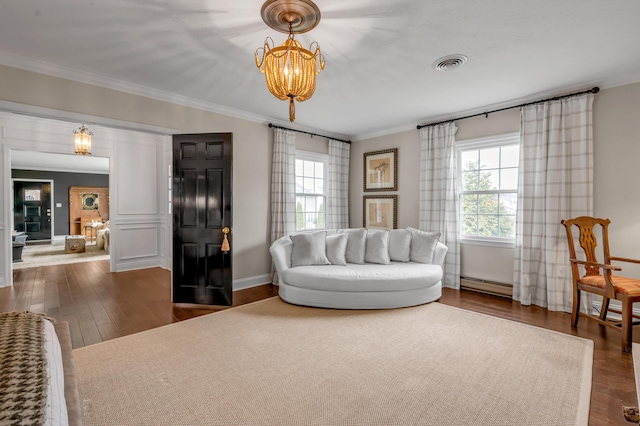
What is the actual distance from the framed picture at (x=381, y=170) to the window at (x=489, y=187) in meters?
1.09

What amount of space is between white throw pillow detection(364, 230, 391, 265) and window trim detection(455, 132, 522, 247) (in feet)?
3.94

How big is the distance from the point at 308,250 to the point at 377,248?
97cm

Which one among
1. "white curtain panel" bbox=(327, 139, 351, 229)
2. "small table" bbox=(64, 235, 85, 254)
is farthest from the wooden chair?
"small table" bbox=(64, 235, 85, 254)

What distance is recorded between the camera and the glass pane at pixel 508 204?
4.16 m

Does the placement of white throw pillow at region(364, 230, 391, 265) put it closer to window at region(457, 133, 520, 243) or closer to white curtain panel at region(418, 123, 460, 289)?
white curtain panel at region(418, 123, 460, 289)

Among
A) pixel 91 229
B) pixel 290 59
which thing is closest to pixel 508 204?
pixel 290 59

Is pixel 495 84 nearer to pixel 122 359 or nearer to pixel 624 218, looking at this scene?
pixel 624 218

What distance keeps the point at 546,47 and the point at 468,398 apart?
2.88 m

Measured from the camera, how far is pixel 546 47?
266 centimetres

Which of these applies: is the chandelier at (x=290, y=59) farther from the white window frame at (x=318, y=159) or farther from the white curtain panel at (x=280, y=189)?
the white window frame at (x=318, y=159)

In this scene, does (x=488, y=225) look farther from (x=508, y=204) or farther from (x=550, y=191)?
(x=550, y=191)

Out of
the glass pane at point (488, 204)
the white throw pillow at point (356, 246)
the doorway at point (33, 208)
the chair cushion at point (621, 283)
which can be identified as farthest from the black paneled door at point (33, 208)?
the chair cushion at point (621, 283)

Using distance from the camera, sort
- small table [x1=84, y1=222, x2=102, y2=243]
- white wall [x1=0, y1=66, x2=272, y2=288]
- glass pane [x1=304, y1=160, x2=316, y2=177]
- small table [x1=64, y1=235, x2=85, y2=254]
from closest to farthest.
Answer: white wall [x1=0, y1=66, x2=272, y2=288] < glass pane [x1=304, y1=160, x2=316, y2=177] < small table [x1=64, y1=235, x2=85, y2=254] < small table [x1=84, y1=222, x2=102, y2=243]

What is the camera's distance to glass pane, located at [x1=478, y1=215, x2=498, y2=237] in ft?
14.2
